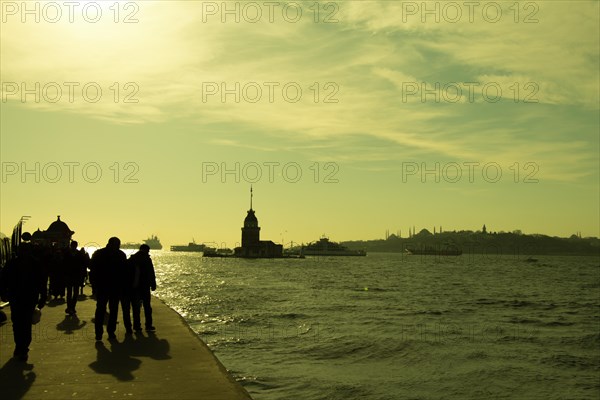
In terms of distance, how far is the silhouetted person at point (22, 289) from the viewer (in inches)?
397

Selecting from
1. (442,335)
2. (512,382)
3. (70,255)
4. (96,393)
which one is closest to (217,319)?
(442,335)

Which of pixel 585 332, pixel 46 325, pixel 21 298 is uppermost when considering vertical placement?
pixel 21 298

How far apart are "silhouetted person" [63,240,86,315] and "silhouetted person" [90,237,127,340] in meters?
4.17

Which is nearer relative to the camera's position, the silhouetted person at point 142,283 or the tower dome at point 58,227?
the silhouetted person at point 142,283

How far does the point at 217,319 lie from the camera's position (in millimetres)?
30922

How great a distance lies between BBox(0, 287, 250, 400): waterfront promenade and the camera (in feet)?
25.4

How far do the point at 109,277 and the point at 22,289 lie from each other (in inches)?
86.4

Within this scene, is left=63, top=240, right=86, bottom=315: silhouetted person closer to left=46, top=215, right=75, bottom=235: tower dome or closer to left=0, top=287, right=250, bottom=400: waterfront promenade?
left=0, top=287, right=250, bottom=400: waterfront promenade

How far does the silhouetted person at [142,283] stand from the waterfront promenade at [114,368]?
14.2 inches

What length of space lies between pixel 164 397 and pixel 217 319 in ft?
78.1

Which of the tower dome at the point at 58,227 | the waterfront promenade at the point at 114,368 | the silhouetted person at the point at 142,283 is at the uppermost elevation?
the tower dome at the point at 58,227

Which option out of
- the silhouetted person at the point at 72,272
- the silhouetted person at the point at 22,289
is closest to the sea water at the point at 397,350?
the silhouetted person at the point at 72,272

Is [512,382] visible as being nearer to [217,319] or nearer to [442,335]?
[442,335]

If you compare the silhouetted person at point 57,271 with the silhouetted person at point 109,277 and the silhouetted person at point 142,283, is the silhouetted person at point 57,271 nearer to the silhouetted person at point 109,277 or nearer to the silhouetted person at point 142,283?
the silhouetted person at point 142,283
